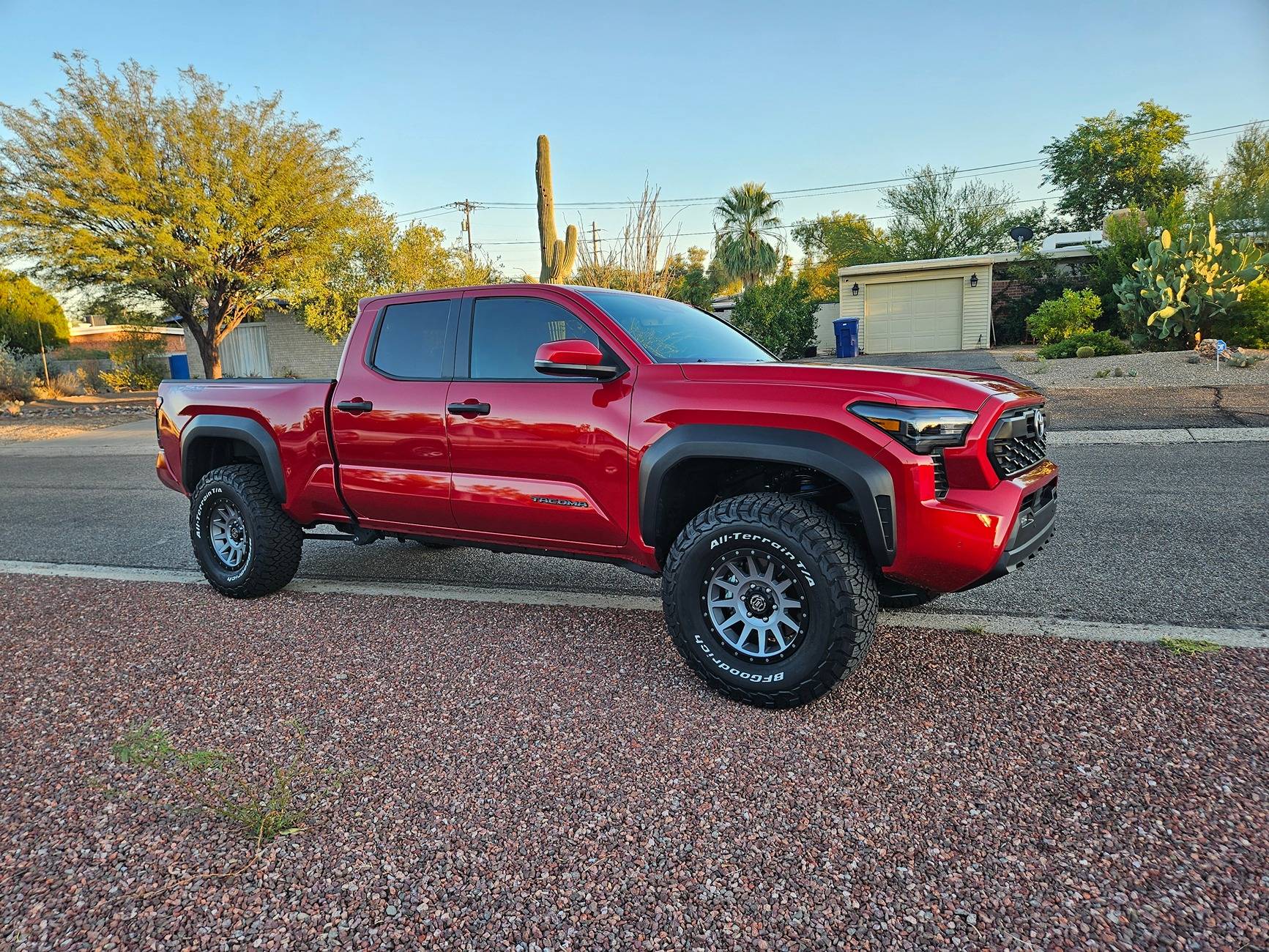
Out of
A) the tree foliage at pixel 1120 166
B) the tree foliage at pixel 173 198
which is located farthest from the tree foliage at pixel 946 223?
the tree foliage at pixel 173 198

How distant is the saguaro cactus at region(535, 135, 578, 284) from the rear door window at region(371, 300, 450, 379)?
34.4 feet

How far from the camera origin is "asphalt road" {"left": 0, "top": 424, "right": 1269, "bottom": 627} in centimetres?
457

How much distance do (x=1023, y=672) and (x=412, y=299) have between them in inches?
148

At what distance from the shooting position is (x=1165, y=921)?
2102 millimetres

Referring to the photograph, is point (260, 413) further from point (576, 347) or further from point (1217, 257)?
point (1217, 257)

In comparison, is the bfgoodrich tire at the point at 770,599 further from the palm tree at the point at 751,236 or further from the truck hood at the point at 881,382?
the palm tree at the point at 751,236

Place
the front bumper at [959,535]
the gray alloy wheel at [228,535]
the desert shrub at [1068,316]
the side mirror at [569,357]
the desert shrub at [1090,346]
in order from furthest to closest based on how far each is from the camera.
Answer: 1. the desert shrub at [1068,316]
2. the desert shrub at [1090,346]
3. the gray alloy wheel at [228,535]
4. the side mirror at [569,357]
5. the front bumper at [959,535]

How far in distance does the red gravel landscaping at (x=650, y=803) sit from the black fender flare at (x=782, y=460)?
761 mm

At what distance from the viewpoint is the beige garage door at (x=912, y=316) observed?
26625 millimetres

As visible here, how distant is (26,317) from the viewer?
1410 inches

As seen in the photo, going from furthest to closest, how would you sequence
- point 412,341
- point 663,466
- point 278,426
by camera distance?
1. point 278,426
2. point 412,341
3. point 663,466

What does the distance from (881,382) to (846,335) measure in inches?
924

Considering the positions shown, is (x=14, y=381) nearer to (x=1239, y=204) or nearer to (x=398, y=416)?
(x=398, y=416)

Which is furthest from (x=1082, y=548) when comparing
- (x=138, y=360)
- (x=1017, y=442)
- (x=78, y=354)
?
(x=78, y=354)
